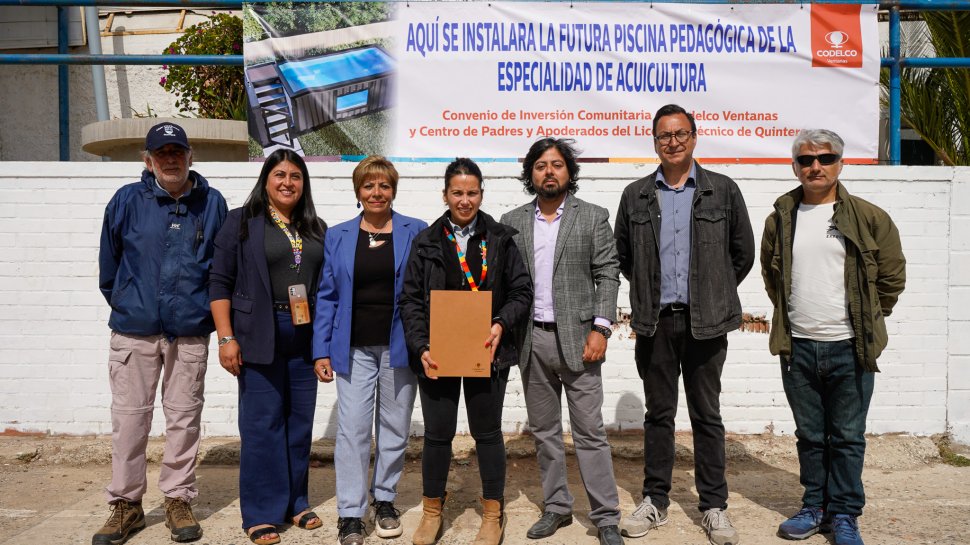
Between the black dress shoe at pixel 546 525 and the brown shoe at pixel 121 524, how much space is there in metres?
2.05

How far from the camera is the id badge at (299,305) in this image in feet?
12.5

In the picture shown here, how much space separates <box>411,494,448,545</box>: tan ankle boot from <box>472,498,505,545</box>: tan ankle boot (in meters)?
0.21

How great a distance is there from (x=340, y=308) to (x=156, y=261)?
100cm

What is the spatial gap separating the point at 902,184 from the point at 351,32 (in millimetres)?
4031

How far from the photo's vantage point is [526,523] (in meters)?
4.11


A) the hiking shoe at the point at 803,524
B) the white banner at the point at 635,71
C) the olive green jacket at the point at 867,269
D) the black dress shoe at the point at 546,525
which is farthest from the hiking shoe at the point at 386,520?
the white banner at the point at 635,71

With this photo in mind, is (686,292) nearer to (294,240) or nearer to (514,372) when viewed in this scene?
(514,372)

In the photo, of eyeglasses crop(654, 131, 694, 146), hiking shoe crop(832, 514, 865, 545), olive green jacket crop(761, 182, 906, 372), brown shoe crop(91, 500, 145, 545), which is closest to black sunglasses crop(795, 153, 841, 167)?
olive green jacket crop(761, 182, 906, 372)

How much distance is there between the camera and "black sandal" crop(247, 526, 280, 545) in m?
3.80

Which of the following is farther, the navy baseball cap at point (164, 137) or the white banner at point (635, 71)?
the white banner at point (635, 71)

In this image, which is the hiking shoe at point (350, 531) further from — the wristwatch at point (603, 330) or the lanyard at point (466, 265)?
the wristwatch at point (603, 330)

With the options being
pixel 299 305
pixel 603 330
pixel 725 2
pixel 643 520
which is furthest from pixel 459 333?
pixel 725 2

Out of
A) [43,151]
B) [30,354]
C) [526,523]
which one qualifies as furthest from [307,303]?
[43,151]

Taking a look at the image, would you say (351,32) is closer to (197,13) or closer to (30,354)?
(30,354)
